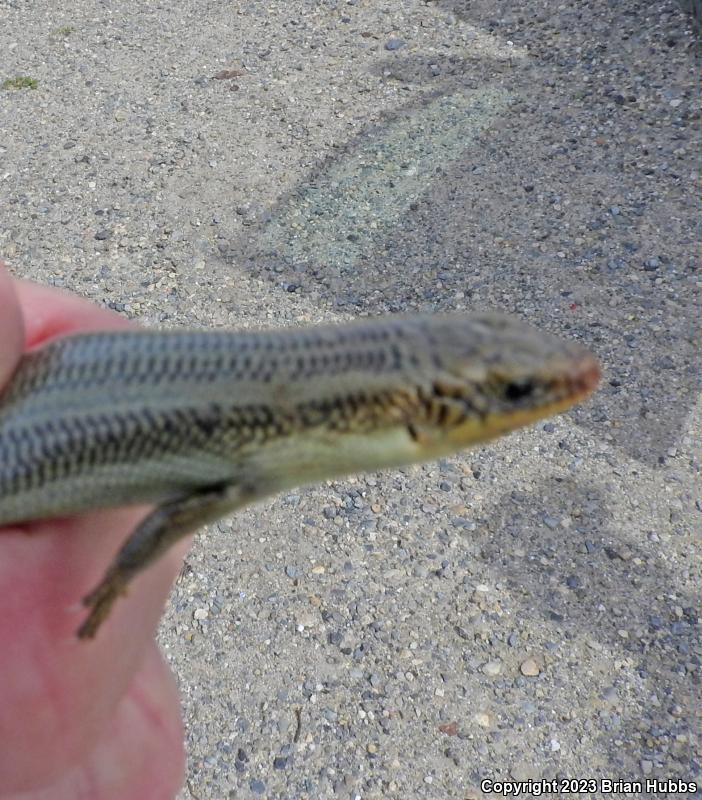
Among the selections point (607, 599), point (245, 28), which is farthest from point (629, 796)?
point (245, 28)

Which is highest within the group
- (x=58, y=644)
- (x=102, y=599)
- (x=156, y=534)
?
(x=156, y=534)

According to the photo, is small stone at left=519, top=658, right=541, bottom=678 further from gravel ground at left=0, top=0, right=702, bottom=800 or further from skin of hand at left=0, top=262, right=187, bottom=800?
skin of hand at left=0, top=262, right=187, bottom=800

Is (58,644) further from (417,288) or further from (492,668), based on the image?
(417,288)

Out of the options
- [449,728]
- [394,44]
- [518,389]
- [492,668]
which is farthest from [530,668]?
[394,44]

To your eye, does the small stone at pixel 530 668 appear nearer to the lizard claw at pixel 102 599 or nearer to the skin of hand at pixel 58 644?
the skin of hand at pixel 58 644

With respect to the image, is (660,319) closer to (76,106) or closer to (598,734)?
(598,734)
